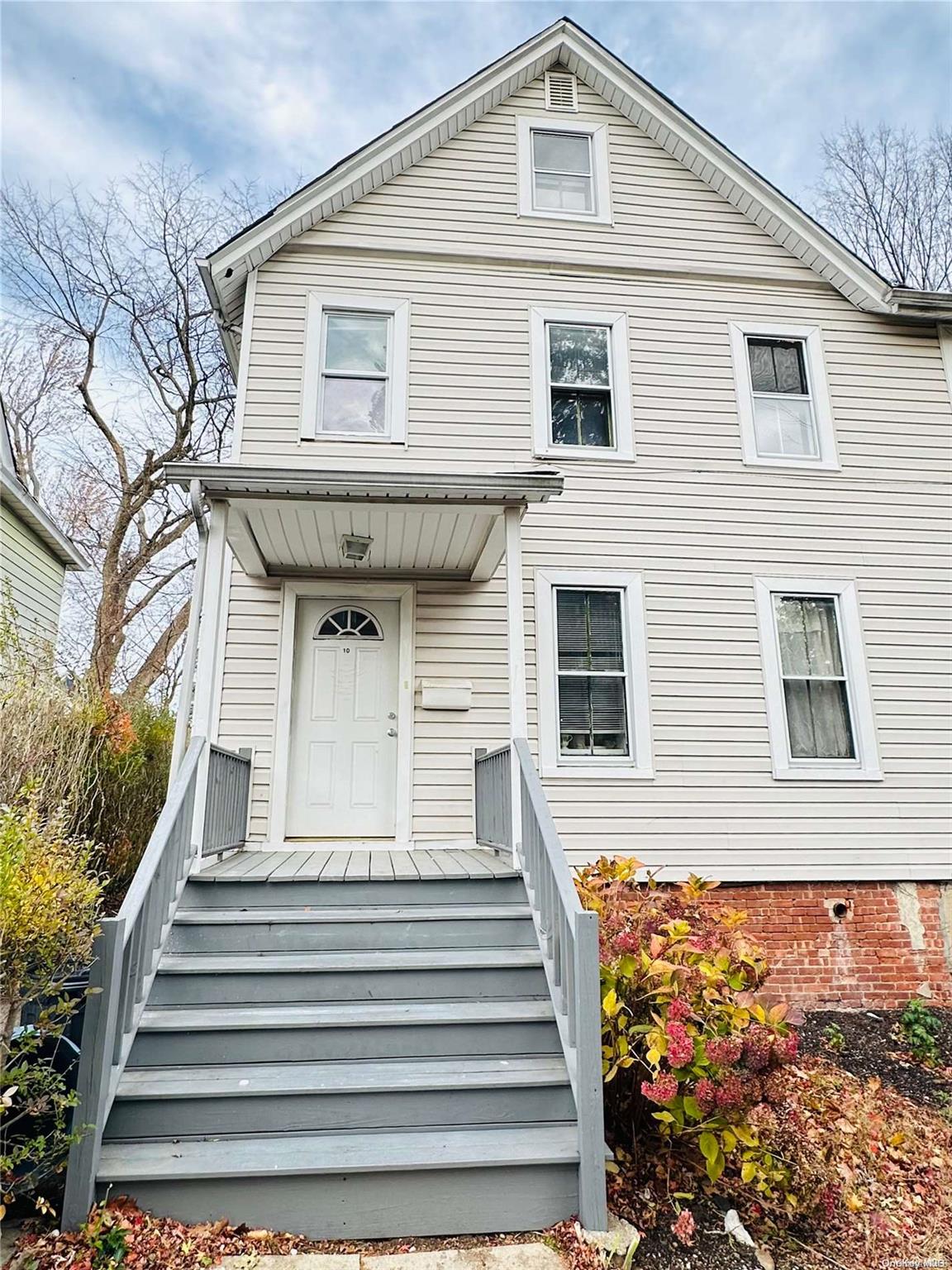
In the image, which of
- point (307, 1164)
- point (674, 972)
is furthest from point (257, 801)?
point (674, 972)

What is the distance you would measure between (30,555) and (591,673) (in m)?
9.14

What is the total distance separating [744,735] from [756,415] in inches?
128

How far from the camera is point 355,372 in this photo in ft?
22.0

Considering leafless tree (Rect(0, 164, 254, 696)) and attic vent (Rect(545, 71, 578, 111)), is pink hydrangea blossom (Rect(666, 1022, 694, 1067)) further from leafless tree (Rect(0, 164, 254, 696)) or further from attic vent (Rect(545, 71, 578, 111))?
leafless tree (Rect(0, 164, 254, 696))

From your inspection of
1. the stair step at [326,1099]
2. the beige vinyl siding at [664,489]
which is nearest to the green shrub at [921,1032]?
the beige vinyl siding at [664,489]

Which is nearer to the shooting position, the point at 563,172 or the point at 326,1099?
the point at 326,1099

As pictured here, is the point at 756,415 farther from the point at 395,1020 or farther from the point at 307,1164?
the point at 307,1164

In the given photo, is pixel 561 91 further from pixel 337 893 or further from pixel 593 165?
pixel 337 893

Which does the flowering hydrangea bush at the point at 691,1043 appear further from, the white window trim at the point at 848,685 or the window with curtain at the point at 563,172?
the window with curtain at the point at 563,172

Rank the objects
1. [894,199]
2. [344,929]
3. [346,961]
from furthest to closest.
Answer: [894,199]
[344,929]
[346,961]

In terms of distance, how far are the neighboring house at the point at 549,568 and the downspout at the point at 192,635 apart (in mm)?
53

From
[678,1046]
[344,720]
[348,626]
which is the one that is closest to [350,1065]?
[678,1046]

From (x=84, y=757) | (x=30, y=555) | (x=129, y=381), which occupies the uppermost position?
(x=129, y=381)

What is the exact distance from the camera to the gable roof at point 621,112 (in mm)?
6887
